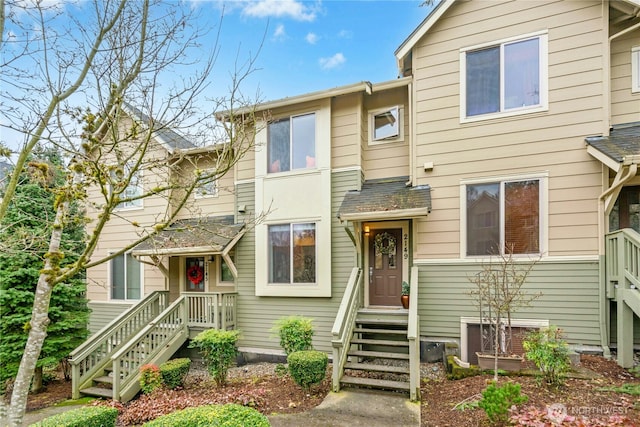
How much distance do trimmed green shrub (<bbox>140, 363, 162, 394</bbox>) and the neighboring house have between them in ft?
5.96

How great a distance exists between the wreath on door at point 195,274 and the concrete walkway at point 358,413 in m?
6.11

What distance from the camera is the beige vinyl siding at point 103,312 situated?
35.4ft

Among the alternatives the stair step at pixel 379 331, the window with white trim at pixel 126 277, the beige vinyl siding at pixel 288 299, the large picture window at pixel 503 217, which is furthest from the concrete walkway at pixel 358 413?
the window with white trim at pixel 126 277

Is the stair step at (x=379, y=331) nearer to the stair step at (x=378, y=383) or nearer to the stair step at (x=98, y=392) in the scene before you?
the stair step at (x=378, y=383)

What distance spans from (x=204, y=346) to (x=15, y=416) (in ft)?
10.6

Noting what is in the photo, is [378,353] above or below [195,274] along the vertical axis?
below

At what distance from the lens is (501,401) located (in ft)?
12.8

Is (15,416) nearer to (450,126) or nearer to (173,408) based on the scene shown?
(173,408)

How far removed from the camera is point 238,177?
9.47m

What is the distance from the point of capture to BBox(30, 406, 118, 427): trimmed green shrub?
4.25 meters

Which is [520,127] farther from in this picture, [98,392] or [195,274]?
[98,392]

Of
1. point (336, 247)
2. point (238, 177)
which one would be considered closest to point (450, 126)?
point (336, 247)

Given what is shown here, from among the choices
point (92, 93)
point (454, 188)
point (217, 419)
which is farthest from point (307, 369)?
point (92, 93)

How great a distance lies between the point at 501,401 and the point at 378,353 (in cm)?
261
